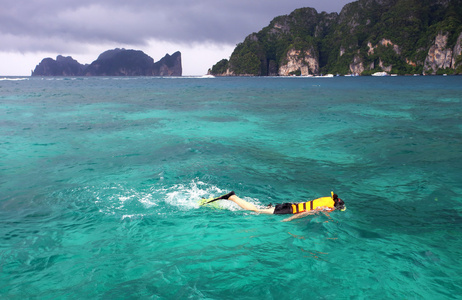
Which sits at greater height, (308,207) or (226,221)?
(308,207)

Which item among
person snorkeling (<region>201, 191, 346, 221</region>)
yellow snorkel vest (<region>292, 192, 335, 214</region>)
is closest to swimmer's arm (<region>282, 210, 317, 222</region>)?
person snorkeling (<region>201, 191, 346, 221</region>)

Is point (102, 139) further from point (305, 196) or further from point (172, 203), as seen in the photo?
point (305, 196)

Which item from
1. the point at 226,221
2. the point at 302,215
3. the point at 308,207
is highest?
the point at 308,207

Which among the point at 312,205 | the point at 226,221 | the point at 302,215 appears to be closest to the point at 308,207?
the point at 312,205

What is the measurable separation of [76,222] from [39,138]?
13402 millimetres

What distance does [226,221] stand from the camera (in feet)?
26.6

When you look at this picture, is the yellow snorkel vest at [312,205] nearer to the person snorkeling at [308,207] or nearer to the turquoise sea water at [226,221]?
the person snorkeling at [308,207]

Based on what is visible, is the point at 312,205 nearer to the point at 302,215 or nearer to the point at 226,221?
the point at 302,215

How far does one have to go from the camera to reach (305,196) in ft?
31.4

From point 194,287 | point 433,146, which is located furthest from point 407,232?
point 433,146

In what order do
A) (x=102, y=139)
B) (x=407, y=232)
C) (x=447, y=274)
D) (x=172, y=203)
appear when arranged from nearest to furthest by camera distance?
(x=447, y=274) < (x=407, y=232) < (x=172, y=203) < (x=102, y=139)

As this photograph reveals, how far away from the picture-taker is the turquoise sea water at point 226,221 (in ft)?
18.1

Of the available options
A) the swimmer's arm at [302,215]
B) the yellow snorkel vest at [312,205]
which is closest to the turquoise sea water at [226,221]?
the swimmer's arm at [302,215]

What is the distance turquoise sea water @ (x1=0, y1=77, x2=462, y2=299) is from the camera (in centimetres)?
552
